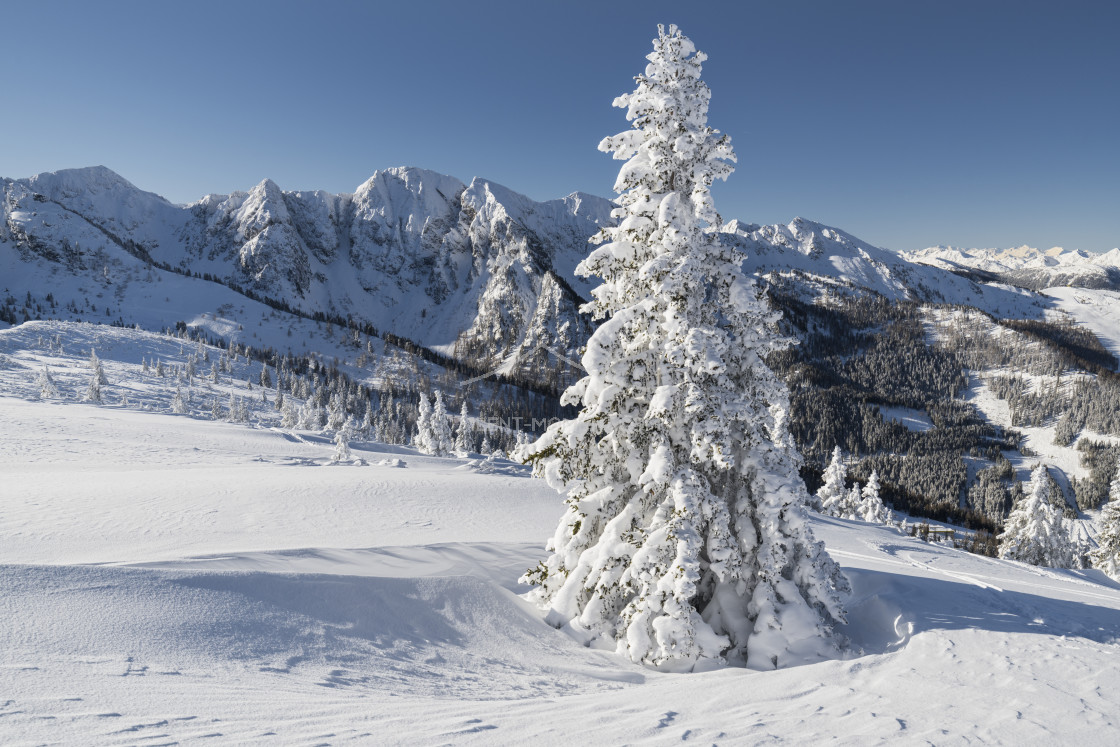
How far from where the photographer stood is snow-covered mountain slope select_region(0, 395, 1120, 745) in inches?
199

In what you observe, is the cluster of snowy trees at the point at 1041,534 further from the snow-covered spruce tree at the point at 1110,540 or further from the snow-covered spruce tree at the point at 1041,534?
the snow-covered spruce tree at the point at 1110,540

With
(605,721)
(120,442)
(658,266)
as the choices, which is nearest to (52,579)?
(605,721)

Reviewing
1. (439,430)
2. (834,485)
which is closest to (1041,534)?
(834,485)

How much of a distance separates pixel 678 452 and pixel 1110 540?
150 ft

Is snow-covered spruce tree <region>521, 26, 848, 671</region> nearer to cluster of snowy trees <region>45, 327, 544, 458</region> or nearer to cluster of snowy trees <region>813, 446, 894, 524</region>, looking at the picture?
cluster of snowy trees <region>45, 327, 544, 458</region>

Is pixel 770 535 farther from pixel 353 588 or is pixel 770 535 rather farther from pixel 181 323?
pixel 181 323

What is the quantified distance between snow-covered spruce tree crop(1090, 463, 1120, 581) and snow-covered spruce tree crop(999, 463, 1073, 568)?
508 centimetres

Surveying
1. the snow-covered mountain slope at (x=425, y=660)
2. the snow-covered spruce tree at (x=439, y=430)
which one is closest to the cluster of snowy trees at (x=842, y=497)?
the snow-covered spruce tree at (x=439, y=430)

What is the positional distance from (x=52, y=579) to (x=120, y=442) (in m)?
37.4

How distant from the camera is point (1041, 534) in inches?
1687

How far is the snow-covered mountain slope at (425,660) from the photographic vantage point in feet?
16.6

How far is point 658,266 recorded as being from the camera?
31.3 feet

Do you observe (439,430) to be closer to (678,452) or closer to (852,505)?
(852,505)

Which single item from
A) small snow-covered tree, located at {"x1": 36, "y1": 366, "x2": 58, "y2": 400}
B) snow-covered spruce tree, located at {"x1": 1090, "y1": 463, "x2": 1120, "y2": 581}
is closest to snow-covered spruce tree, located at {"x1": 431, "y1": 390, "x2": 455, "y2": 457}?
small snow-covered tree, located at {"x1": 36, "y1": 366, "x2": 58, "y2": 400}
